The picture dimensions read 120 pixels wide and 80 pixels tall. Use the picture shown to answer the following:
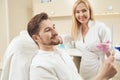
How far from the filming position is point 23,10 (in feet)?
13.5

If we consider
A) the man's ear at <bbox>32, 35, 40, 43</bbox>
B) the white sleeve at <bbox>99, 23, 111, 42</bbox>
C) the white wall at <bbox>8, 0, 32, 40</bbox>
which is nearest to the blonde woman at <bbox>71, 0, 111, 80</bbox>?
the white sleeve at <bbox>99, 23, 111, 42</bbox>

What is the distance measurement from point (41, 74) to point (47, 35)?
27 cm

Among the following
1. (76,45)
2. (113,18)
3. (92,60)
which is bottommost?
(92,60)

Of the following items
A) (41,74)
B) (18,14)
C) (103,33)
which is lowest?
(41,74)

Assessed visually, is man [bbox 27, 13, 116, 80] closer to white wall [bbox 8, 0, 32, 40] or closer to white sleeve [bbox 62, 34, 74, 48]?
white sleeve [bbox 62, 34, 74, 48]

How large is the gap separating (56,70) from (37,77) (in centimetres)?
15

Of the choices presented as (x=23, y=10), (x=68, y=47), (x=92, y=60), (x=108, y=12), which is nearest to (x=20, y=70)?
(x=92, y=60)

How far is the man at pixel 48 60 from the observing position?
4.18ft

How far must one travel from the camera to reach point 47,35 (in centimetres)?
137

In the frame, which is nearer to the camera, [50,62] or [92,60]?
[50,62]

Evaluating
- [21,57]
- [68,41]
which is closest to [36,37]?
[21,57]

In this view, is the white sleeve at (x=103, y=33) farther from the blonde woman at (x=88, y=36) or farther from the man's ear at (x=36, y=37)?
the man's ear at (x=36, y=37)

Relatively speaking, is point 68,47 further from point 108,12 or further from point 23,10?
point 23,10

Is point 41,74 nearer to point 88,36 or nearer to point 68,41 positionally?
point 88,36
